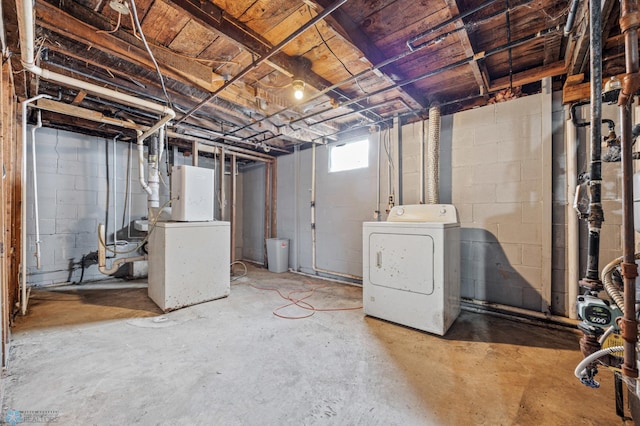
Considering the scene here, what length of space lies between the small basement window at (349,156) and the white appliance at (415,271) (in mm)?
1449

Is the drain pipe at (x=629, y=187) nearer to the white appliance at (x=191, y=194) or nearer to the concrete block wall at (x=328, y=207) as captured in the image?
the concrete block wall at (x=328, y=207)

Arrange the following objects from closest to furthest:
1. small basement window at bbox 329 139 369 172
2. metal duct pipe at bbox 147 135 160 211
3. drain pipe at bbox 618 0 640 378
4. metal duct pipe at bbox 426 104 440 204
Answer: drain pipe at bbox 618 0 640 378
metal duct pipe at bbox 426 104 440 204
metal duct pipe at bbox 147 135 160 211
small basement window at bbox 329 139 369 172

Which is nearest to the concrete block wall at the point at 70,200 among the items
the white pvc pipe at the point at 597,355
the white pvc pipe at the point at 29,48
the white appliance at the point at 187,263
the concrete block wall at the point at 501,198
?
the white appliance at the point at 187,263

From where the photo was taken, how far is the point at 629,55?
0.98 meters

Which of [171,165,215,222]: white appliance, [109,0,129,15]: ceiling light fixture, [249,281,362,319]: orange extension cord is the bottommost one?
[249,281,362,319]: orange extension cord

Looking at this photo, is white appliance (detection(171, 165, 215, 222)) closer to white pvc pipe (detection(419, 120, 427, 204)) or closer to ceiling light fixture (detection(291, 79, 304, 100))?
ceiling light fixture (detection(291, 79, 304, 100))

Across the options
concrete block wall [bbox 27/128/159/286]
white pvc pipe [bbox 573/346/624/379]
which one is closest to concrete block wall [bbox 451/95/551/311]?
white pvc pipe [bbox 573/346/624/379]

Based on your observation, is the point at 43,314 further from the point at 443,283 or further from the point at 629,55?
the point at 629,55

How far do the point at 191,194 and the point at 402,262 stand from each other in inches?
94.4

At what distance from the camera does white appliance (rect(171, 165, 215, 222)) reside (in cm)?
290

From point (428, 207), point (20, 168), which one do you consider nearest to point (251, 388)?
point (428, 207)

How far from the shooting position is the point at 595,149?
3.89 feet

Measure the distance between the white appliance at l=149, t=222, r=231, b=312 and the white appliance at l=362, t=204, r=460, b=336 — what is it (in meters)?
1.77

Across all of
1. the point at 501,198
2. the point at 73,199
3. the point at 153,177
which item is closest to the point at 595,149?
the point at 501,198
